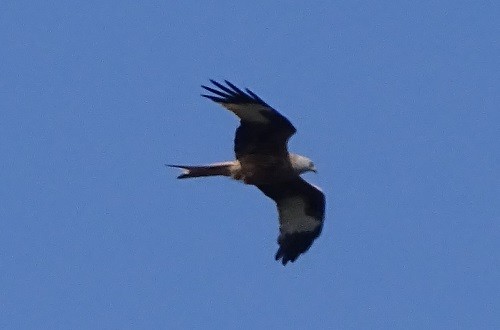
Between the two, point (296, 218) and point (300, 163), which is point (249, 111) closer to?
point (300, 163)

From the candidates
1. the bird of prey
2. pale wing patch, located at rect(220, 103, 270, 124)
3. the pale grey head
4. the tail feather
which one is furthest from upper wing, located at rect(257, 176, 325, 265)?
pale wing patch, located at rect(220, 103, 270, 124)

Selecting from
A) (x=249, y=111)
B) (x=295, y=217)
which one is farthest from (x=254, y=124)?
(x=295, y=217)

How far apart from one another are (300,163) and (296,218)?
3.65ft

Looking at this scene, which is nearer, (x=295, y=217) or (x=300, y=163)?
(x=300, y=163)

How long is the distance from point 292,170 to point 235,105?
108 cm

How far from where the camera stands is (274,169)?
54.5 feet

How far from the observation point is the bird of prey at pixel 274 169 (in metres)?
16.1

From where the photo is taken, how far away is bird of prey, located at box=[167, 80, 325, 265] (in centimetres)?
1609

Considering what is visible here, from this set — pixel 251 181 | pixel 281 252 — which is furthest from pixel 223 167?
pixel 281 252

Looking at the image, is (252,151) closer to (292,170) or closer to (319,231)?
(292,170)

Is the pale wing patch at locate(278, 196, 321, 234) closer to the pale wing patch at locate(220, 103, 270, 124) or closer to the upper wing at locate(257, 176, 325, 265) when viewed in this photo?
the upper wing at locate(257, 176, 325, 265)

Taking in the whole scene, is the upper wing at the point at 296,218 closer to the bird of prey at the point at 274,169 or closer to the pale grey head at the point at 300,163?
the bird of prey at the point at 274,169

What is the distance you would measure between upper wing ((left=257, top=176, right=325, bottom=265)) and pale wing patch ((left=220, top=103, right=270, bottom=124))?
143cm

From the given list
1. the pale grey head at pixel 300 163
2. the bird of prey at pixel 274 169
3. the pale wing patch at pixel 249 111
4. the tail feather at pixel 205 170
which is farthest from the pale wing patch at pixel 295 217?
the pale wing patch at pixel 249 111
